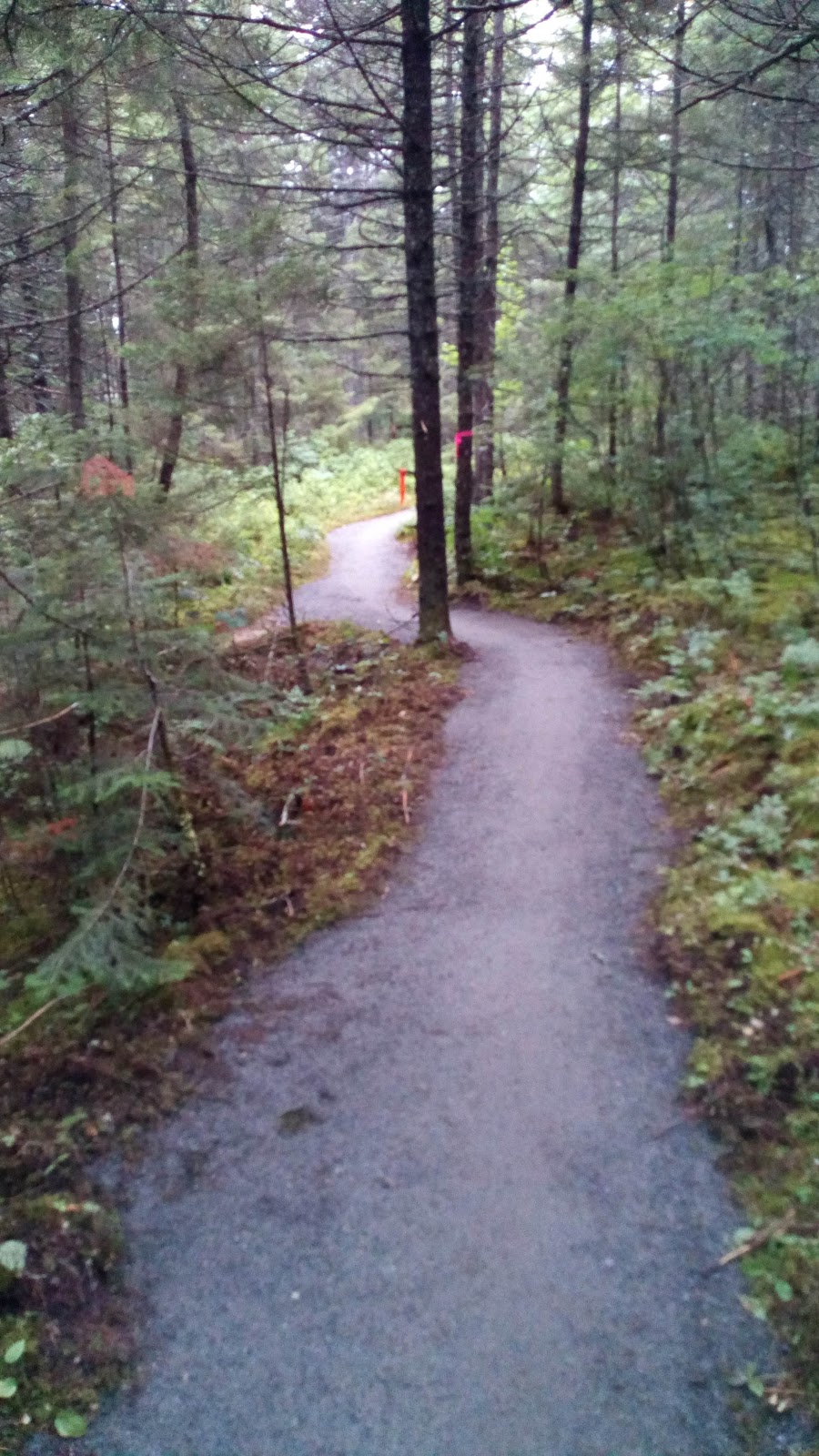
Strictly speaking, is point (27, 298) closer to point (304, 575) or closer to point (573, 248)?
point (304, 575)

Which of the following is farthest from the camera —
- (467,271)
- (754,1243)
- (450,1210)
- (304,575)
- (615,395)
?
(304,575)

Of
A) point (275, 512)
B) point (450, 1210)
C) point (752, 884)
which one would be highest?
point (275, 512)

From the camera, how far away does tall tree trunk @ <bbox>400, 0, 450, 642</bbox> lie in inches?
367

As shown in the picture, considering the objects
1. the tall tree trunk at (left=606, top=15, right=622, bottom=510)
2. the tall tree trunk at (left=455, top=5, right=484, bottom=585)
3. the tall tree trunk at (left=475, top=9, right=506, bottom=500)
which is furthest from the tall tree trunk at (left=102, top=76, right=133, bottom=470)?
the tall tree trunk at (left=606, top=15, right=622, bottom=510)

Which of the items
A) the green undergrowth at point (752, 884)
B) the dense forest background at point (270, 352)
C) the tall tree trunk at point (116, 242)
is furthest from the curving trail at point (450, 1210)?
the tall tree trunk at point (116, 242)

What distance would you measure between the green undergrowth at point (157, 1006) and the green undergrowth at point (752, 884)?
91.3 inches

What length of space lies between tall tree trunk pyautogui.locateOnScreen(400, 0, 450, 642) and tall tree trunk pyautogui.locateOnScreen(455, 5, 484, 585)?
2000 millimetres

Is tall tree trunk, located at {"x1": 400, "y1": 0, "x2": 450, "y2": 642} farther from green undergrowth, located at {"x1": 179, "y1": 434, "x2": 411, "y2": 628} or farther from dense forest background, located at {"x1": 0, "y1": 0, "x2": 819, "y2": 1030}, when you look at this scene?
green undergrowth, located at {"x1": 179, "y1": 434, "x2": 411, "y2": 628}

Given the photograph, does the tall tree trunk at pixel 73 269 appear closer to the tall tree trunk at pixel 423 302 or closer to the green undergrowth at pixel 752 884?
the tall tree trunk at pixel 423 302

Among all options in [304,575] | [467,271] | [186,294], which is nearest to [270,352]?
[186,294]

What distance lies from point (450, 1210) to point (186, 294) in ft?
30.5

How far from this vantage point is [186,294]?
9492mm

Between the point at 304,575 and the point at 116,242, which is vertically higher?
the point at 116,242

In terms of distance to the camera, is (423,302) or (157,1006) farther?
(423,302)
